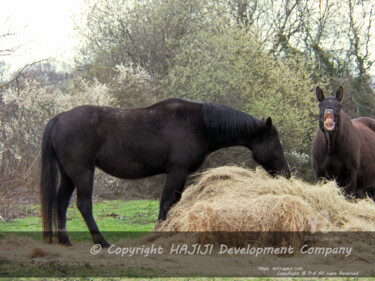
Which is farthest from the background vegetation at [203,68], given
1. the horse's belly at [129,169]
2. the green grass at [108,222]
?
the horse's belly at [129,169]

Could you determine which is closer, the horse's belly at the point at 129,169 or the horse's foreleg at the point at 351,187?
the horse's belly at the point at 129,169

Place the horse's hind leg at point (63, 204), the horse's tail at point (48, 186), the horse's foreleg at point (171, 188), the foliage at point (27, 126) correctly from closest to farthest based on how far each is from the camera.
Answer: the horse's tail at point (48, 186) < the horse's hind leg at point (63, 204) < the horse's foreleg at point (171, 188) < the foliage at point (27, 126)

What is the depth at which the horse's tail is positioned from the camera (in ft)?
19.0

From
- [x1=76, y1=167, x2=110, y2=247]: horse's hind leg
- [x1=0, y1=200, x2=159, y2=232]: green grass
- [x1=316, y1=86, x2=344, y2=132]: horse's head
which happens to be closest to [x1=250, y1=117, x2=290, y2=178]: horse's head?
[x1=316, y1=86, x2=344, y2=132]: horse's head

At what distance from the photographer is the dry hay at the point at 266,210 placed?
5.43 meters

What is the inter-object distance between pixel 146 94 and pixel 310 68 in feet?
33.5

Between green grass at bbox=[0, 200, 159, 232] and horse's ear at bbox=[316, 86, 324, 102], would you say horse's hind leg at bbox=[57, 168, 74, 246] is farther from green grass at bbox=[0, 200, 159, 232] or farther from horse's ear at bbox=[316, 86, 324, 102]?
horse's ear at bbox=[316, 86, 324, 102]

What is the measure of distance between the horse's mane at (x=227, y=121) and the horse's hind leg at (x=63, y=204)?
7.31 feet

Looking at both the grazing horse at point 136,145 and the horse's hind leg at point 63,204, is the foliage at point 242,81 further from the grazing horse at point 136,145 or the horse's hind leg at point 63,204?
the horse's hind leg at point 63,204

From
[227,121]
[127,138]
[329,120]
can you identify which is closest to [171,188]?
[127,138]

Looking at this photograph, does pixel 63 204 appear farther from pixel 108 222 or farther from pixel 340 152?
pixel 340 152

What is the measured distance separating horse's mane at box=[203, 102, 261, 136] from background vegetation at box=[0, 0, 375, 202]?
5.82 meters

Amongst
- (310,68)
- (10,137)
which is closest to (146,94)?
(10,137)

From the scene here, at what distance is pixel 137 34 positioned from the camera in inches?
800
